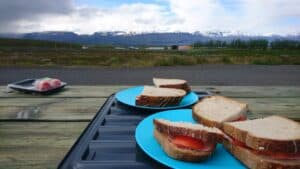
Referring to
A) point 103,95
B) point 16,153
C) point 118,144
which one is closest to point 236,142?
point 118,144

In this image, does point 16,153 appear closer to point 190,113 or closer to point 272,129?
point 190,113

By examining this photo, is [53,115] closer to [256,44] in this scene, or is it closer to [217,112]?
[217,112]

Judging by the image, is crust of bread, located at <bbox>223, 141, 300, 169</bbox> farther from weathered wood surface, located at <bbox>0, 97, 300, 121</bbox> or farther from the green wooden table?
weathered wood surface, located at <bbox>0, 97, 300, 121</bbox>

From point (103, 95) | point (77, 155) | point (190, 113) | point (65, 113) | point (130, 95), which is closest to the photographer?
point (77, 155)

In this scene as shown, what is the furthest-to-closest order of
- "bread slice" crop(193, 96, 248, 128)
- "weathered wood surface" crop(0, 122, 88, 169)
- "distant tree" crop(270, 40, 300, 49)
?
1. "distant tree" crop(270, 40, 300, 49)
2. "bread slice" crop(193, 96, 248, 128)
3. "weathered wood surface" crop(0, 122, 88, 169)

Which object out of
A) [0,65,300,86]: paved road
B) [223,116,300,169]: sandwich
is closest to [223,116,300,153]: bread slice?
[223,116,300,169]: sandwich

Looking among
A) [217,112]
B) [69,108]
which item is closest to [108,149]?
[217,112]
